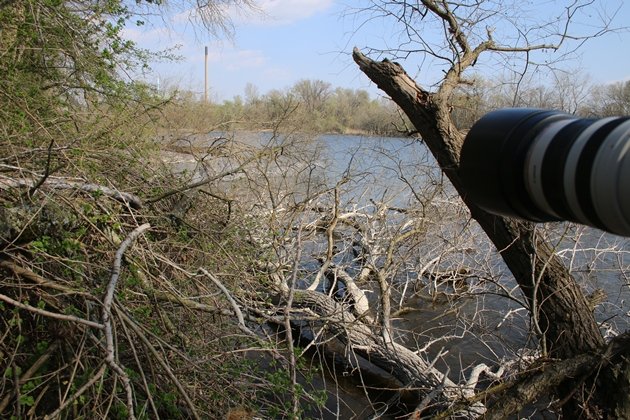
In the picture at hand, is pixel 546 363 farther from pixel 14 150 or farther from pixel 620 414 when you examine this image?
pixel 14 150

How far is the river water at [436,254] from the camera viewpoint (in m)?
6.77

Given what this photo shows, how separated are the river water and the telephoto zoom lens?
205 inches

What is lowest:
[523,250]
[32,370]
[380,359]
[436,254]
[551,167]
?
[380,359]

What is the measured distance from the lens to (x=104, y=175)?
11.6 feet

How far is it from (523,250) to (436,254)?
4.49m

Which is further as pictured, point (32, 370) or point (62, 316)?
point (32, 370)

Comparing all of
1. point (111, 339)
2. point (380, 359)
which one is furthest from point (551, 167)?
point (380, 359)

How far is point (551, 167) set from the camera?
1.01 m

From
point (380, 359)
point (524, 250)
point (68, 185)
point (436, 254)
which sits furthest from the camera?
point (436, 254)

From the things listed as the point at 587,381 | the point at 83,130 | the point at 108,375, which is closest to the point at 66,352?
the point at 108,375

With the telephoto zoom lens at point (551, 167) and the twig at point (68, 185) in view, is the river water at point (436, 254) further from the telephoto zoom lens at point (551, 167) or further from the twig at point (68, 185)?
the telephoto zoom lens at point (551, 167)

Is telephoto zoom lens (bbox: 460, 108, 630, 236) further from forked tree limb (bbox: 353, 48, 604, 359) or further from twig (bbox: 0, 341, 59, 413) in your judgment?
forked tree limb (bbox: 353, 48, 604, 359)

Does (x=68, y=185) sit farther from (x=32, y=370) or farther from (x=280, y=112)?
(x=280, y=112)

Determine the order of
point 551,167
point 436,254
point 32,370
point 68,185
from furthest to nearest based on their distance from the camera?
1. point 436,254
2. point 68,185
3. point 32,370
4. point 551,167
